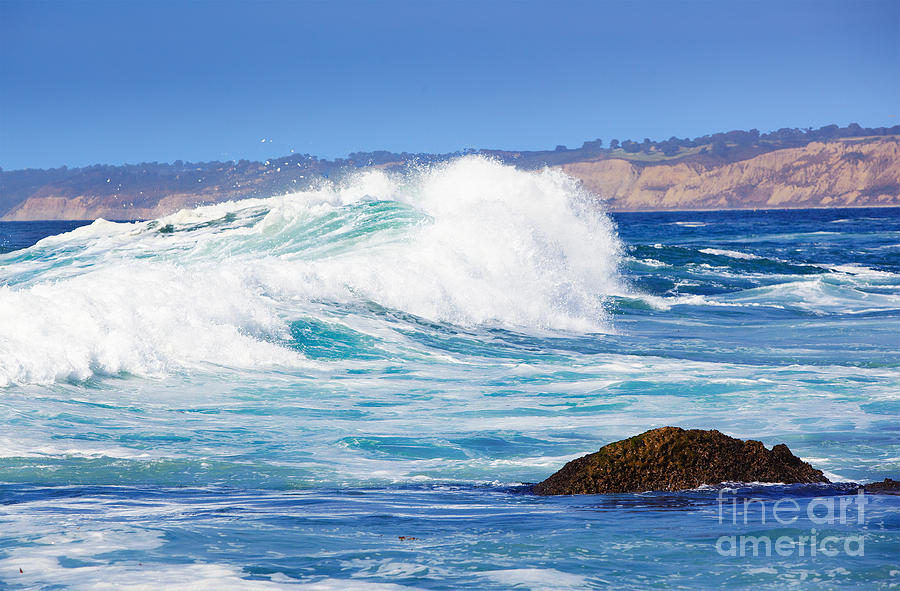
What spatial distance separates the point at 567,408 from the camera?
27.1 ft

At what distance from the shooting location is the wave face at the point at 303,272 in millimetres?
10102

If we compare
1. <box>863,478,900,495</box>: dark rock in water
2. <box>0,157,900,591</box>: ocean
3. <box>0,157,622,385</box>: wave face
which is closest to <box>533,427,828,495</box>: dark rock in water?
<box>0,157,900,591</box>: ocean

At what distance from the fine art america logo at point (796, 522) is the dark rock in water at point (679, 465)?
0.67ft

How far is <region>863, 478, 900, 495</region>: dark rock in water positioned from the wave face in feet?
23.3

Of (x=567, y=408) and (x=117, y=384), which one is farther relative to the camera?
(x=117, y=384)

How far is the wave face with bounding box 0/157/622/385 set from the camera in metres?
10.1

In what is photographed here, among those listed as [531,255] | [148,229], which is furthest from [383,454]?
[148,229]

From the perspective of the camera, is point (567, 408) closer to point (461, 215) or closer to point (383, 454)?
point (383, 454)

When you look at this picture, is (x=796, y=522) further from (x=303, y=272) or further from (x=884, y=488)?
(x=303, y=272)

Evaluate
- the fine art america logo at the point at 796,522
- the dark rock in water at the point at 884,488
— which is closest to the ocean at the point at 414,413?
the fine art america logo at the point at 796,522

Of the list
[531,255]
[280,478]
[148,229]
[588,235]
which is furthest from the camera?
[148,229]

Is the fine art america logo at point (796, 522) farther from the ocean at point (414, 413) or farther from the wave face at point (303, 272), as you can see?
the wave face at point (303, 272)

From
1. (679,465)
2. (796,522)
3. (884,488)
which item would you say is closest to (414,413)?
(679,465)

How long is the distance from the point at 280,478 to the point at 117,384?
3978mm
